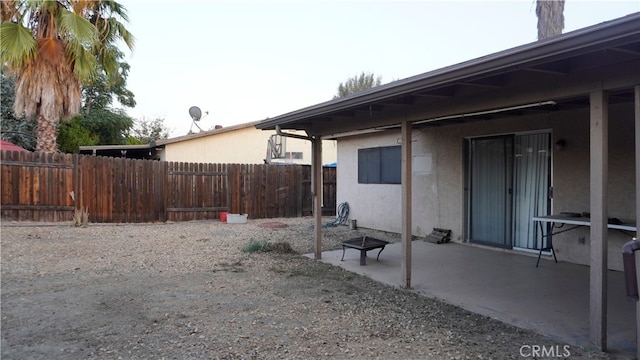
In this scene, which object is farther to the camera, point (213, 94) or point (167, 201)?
point (213, 94)

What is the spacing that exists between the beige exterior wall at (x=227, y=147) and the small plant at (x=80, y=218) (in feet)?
18.3

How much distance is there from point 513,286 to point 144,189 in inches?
417

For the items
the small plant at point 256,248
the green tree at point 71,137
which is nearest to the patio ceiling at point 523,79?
the small plant at point 256,248

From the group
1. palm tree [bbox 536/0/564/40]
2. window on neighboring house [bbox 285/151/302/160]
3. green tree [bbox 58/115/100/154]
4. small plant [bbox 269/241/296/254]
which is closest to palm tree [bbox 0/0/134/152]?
small plant [bbox 269/241/296/254]

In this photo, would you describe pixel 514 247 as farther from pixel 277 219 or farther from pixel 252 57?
pixel 252 57

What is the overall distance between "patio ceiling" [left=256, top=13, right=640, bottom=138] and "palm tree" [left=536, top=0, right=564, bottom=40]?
20.6ft

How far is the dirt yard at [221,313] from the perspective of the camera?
11.2 ft

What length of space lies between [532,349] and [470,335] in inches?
19.8

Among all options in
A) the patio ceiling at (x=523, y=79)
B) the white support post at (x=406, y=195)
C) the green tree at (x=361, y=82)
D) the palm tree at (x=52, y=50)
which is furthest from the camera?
the green tree at (x=361, y=82)

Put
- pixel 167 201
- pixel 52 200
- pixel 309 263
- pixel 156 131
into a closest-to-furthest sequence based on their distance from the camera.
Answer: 1. pixel 309 263
2. pixel 52 200
3. pixel 167 201
4. pixel 156 131

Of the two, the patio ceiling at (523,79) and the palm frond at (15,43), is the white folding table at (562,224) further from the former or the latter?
the palm frond at (15,43)

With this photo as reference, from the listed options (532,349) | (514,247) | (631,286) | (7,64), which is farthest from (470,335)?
(7,64)

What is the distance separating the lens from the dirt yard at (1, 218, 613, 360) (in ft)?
11.2

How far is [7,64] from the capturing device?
998cm
